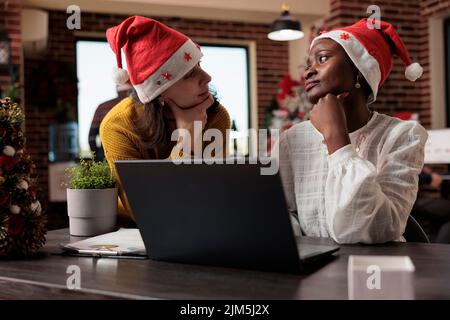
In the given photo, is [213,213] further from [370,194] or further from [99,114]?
[99,114]

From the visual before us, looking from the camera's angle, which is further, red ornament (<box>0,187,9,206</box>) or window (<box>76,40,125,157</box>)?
window (<box>76,40,125,157</box>)

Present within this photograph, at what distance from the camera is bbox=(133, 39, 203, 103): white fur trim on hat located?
1.84 meters

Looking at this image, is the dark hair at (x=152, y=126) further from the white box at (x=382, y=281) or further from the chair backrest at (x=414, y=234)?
the white box at (x=382, y=281)

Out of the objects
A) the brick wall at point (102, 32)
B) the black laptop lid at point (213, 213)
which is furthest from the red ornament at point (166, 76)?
the brick wall at point (102, 32)

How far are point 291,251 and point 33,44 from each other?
232 inches

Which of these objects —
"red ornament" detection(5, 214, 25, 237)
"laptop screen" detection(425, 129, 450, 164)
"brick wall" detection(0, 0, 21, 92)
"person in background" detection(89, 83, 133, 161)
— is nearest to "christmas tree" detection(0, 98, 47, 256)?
"red ornament" detection(5, 214, 25, 237)

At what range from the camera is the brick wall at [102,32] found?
652 cm

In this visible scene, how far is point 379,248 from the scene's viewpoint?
1187 mm

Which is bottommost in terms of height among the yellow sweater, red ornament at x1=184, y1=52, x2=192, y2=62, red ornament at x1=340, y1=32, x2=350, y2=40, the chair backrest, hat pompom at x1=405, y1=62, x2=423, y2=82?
the chair backrest

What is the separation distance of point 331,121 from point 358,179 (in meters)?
0.19

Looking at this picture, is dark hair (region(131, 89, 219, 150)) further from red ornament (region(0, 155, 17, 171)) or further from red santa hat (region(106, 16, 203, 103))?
red ornament (region(0, 155, 17, 171))

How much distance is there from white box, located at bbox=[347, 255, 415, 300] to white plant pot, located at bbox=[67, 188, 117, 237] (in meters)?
0.81
